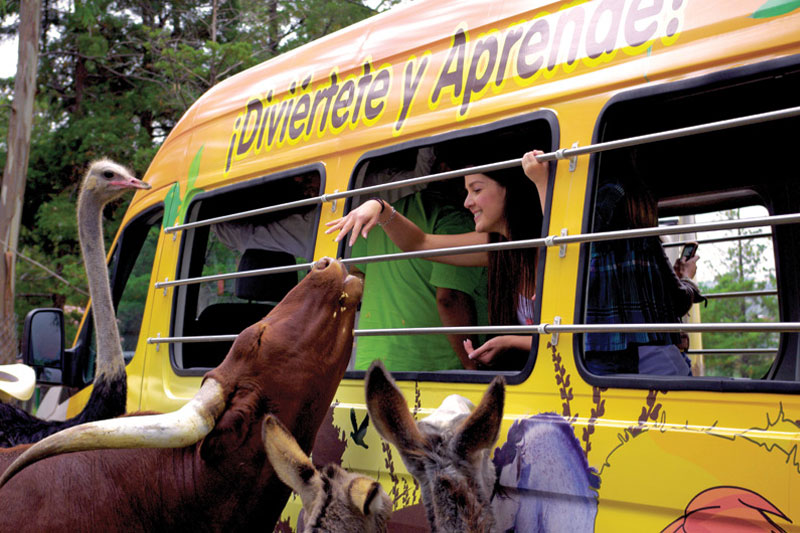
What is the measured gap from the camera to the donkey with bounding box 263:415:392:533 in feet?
5.98

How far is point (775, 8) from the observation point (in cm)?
208

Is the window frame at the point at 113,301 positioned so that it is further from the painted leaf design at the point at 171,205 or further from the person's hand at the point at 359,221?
the person's hand at the point at 359,221

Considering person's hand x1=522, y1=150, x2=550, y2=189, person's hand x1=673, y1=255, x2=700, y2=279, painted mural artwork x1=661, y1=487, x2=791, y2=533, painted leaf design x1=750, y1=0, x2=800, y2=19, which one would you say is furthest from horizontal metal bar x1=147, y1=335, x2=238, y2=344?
person's hand x1=673, y1=255, x2=700, y2=279

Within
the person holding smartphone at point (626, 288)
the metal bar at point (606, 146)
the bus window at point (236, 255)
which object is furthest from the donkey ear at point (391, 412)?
the bus window at point (236, 255)

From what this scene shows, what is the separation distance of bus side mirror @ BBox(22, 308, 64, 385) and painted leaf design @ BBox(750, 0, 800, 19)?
13.8 feet

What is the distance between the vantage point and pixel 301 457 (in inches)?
77.2

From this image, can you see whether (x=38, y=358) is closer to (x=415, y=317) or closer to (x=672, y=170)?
(x=415, y=317)

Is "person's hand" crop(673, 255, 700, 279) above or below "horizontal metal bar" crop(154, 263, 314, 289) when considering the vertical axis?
above

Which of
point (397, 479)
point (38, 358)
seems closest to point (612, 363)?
point (397, 479)

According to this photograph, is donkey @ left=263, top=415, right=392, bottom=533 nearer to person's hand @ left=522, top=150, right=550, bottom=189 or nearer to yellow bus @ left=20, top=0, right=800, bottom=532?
yellow bus @ left=20, top=0, right=800, bottom=532

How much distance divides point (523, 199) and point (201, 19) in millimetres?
16740

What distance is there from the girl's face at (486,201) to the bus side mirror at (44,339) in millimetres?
2941

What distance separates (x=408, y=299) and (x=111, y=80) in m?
16.6

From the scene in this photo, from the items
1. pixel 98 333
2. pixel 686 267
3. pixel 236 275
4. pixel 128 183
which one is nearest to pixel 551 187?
pixel 236 275
